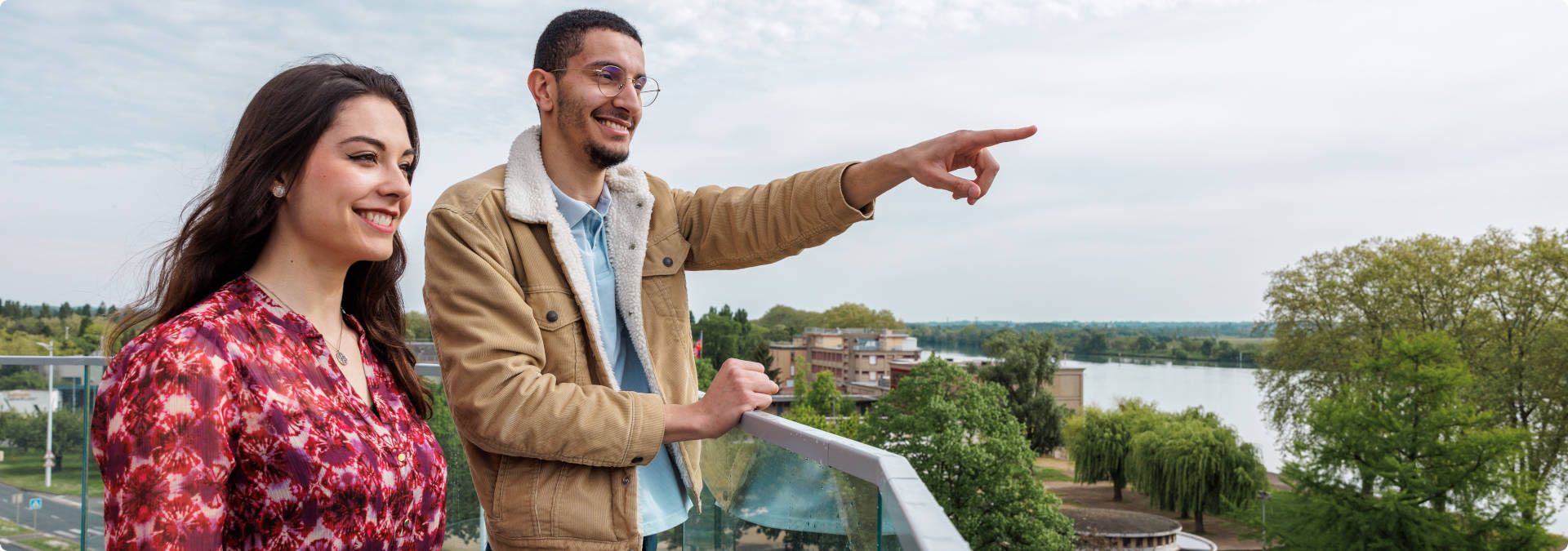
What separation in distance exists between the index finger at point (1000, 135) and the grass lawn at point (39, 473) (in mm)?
3228

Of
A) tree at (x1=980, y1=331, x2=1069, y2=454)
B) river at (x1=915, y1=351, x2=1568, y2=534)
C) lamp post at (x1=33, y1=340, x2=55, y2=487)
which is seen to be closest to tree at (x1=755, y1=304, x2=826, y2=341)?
river at (x1=915, y1=351, x2=1568, y2=534)

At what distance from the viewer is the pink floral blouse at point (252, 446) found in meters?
1.11

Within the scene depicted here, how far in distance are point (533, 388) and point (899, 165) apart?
736mm

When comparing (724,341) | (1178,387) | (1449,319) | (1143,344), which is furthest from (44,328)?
(1143,344)

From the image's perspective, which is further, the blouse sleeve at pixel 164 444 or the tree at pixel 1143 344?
the tree at pixel 1143 344

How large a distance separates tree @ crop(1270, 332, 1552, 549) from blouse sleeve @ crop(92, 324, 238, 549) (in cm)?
2231

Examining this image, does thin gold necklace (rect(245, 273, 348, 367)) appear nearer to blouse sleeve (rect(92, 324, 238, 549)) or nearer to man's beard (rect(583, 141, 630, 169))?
blouse sleeve (rect(92, 324, 238, 549))

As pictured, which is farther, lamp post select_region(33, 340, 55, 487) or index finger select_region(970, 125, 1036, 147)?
lamp post select_region(33, 340, 55, 487)

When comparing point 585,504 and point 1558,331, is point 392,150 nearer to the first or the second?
point 585,504

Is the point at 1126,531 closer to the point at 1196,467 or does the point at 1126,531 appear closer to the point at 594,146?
the point at 1196,467

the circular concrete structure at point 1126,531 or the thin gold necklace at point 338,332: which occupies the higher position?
the thin gold necklace at point 338,332

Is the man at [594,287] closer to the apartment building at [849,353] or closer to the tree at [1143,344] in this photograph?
the apartment building at [849,353]

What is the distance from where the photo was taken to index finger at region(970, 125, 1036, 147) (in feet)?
6.15

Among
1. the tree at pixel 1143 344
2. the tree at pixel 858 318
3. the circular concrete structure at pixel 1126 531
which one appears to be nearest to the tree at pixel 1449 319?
the circular concrete structure at pixel 1126 531
